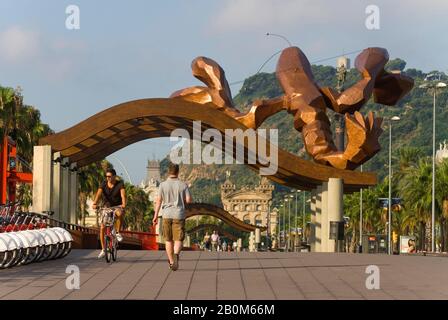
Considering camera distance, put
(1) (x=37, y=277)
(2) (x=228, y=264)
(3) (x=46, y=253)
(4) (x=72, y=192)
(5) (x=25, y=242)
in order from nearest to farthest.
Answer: (1) (x=37, y=277) → (5) (x=25, y=242) → (2) (x=228, y=264) → (3) (x=46, y=253) → (4) (x=72, y=192)

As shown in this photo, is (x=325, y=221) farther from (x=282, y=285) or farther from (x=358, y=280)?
(x=282, y=285)

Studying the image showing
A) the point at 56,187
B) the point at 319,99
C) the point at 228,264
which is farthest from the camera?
the point at 319,99

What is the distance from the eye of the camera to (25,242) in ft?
66.8

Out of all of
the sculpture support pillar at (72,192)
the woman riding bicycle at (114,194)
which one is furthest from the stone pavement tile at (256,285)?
the sculpture support pillar at (72,192)

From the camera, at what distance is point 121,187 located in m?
22.0

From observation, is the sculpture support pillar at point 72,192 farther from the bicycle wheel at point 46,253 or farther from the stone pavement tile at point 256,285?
the stone pavement tile at point 256,285

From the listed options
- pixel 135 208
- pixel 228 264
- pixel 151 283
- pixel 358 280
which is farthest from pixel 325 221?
pixel 135 208

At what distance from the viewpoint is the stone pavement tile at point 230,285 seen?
13.9 metres

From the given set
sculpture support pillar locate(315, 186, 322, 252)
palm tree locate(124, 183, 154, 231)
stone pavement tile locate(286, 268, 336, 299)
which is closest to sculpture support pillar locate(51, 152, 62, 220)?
sculpture support pillar locate(315, 186, 322, 252)

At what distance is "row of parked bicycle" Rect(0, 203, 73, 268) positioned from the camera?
19.4m

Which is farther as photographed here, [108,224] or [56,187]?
[56,187]

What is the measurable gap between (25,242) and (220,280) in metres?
4.99
